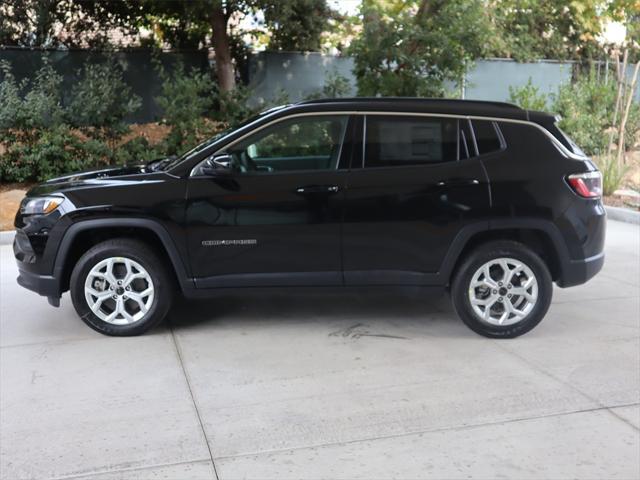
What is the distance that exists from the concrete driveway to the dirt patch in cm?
407

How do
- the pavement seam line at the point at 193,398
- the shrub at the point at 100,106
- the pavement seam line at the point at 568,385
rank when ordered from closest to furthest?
the pavement seam line at the point at 193,398 < the pavement seam line at the point at 568,385 < the shrub at the point at 100,106

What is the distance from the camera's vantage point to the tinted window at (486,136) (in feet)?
18.3

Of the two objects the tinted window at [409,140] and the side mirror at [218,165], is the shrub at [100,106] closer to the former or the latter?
the side mirror at [218,165]

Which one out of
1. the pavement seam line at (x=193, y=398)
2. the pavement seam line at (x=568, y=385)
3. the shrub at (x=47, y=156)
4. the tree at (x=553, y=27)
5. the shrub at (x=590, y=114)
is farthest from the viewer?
the tree at (x=553, y=27)

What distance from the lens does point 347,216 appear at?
5496mm

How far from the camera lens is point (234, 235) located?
18.0 feet

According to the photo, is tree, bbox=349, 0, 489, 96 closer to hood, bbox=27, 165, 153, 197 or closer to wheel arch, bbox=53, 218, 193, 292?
hood, bbox=27, 165, 153, 197

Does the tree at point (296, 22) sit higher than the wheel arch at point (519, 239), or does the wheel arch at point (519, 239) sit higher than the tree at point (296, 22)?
the tree at point (296, 22)

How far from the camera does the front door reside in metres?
5.48

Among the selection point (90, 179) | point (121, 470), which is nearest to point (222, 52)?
point (90, 179)

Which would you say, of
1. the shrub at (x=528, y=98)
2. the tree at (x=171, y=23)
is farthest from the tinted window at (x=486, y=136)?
the shrub at (x=528, y=98)

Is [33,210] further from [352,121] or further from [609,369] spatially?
[609,369]

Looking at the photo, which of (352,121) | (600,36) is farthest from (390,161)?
(600,36)

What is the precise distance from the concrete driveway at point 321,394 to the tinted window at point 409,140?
1330 mm
